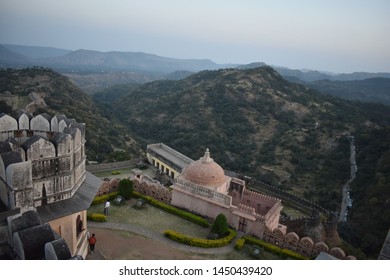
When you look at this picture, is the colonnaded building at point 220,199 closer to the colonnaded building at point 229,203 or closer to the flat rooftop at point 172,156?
the colonnaded building at point 229,203

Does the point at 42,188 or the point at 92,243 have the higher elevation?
the point at 42,188

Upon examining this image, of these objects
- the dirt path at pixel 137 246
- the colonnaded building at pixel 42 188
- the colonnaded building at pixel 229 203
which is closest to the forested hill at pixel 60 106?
the colonnaded building at pixel 229 203

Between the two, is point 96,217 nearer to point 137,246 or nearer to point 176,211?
point 137,246

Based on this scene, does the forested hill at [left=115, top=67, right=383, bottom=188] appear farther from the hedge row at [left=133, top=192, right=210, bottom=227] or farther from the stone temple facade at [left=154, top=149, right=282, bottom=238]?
the hedge row at [left=133, top=192, right=210, bottom=227]

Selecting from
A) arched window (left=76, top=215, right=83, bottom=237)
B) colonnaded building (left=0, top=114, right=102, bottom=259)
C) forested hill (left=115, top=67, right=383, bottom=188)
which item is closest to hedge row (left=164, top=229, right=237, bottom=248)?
colonnaded building (left=0, top=114, right=102, bottom=259)

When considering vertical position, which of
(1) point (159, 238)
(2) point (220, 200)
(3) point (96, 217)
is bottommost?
(1) point (159, 238)

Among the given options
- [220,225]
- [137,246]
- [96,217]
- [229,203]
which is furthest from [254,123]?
[137,246]

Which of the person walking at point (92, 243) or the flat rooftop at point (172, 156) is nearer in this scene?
the person walking at point (92, 243)
